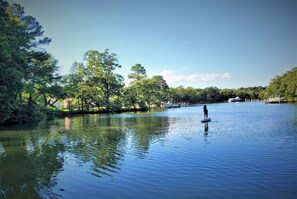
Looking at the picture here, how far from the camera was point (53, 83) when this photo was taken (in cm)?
5312

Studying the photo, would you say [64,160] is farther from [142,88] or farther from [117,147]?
[142,88]

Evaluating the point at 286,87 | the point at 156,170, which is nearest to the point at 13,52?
the point at 156,170

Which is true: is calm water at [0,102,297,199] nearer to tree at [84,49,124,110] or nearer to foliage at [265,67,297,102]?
tree at [84,49,124,110]

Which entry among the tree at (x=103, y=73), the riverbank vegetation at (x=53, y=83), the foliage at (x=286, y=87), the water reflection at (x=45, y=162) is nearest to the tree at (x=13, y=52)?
the riverbank vegetation at (x=53, y=83)

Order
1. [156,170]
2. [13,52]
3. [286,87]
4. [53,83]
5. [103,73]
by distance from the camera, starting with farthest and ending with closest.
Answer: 1. [286,87]
2. [103,73]
3. [53,83]
4. [13,52]
5. [156,170]

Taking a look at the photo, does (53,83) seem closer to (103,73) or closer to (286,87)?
(103,73)

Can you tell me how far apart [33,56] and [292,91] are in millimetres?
94324

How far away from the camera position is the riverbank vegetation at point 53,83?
98.9 ft

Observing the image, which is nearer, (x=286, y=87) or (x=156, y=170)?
(x=156, y=170)

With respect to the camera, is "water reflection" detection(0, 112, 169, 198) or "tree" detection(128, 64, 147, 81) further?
"tree" detection(128, 64, 147, 81)

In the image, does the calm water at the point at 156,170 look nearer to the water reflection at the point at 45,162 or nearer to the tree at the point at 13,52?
the water reflection at the point at 45,162

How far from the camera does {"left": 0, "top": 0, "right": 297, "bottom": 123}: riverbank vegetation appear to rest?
3016 centimetres

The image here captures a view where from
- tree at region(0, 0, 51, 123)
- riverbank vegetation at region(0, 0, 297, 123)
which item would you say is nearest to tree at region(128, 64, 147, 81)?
riverbank vegetation at region(0, 0, 297, 123)

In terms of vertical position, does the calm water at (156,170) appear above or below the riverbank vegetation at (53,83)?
below
